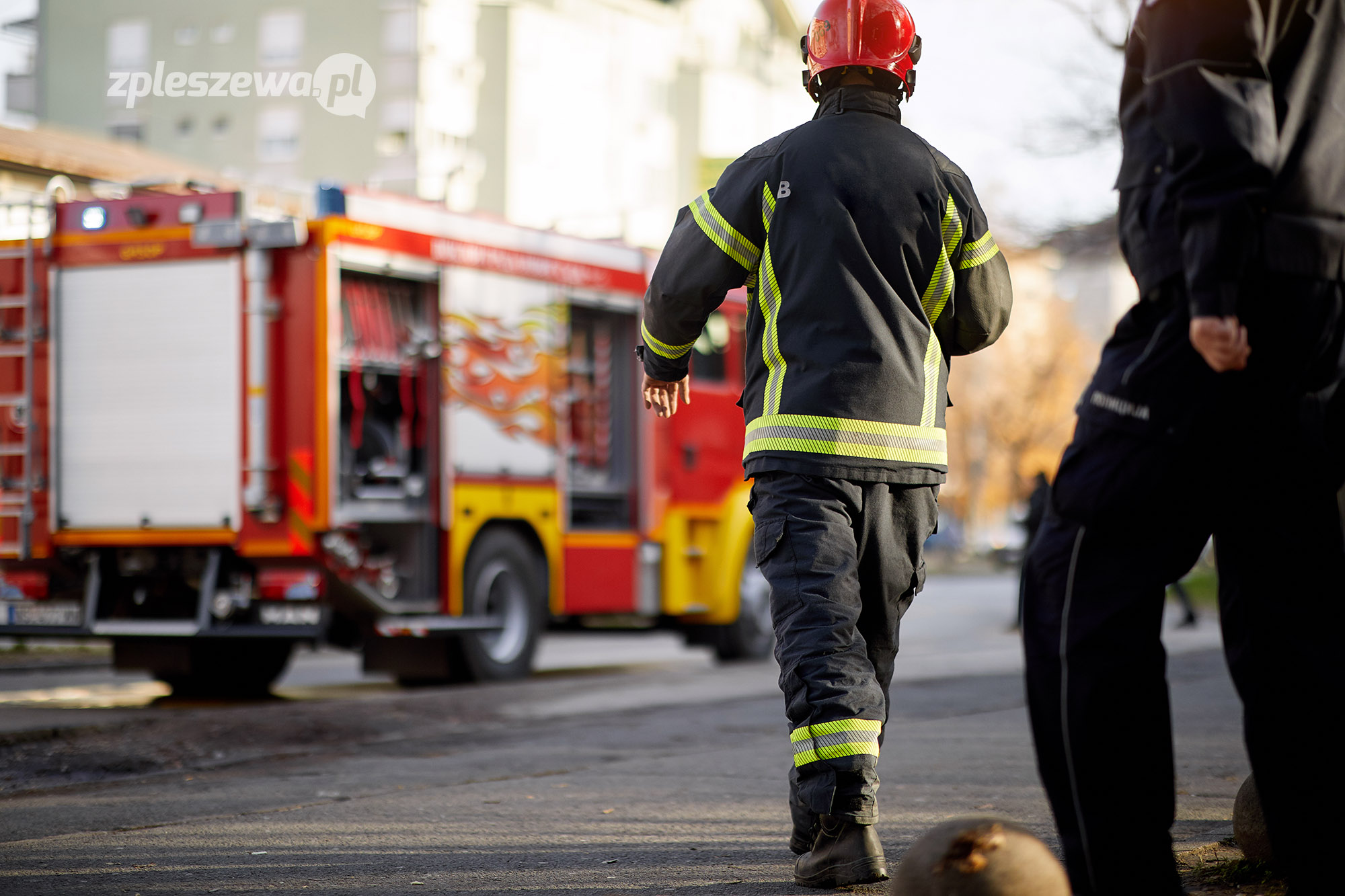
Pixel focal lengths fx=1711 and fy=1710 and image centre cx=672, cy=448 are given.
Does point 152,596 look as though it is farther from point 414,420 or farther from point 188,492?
point 414,420

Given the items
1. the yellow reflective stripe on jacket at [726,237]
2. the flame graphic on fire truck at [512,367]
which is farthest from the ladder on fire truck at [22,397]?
the yellow reflective stripe on jacket at [726,237]

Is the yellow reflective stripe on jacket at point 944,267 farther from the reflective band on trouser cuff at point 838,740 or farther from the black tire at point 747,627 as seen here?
the black tire at point 747,627

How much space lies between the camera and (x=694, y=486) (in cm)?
1238

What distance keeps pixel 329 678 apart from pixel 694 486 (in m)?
2.90

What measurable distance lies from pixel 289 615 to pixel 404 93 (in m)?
35.6

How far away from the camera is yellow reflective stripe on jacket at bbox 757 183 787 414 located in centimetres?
392

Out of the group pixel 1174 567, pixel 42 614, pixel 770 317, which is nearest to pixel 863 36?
pixel 770 317

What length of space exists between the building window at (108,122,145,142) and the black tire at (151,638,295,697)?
37.4 m

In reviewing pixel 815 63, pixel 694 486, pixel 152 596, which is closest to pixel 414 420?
pixel 152 596

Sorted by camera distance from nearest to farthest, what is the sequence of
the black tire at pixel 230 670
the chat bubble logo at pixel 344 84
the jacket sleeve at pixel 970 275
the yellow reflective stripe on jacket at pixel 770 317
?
the yellow reflective stripe on jacket at pixel 770 317, the jacket sleeve at pixel 970 275, the black tire at pixel 230 670, the chat bubble logo at pixel 344 84

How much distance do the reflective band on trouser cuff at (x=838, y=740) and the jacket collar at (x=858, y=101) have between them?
143 cm

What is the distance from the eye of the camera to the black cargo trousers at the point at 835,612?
3.61 metres

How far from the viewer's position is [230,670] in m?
10.2

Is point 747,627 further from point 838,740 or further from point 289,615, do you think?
point 838,740
